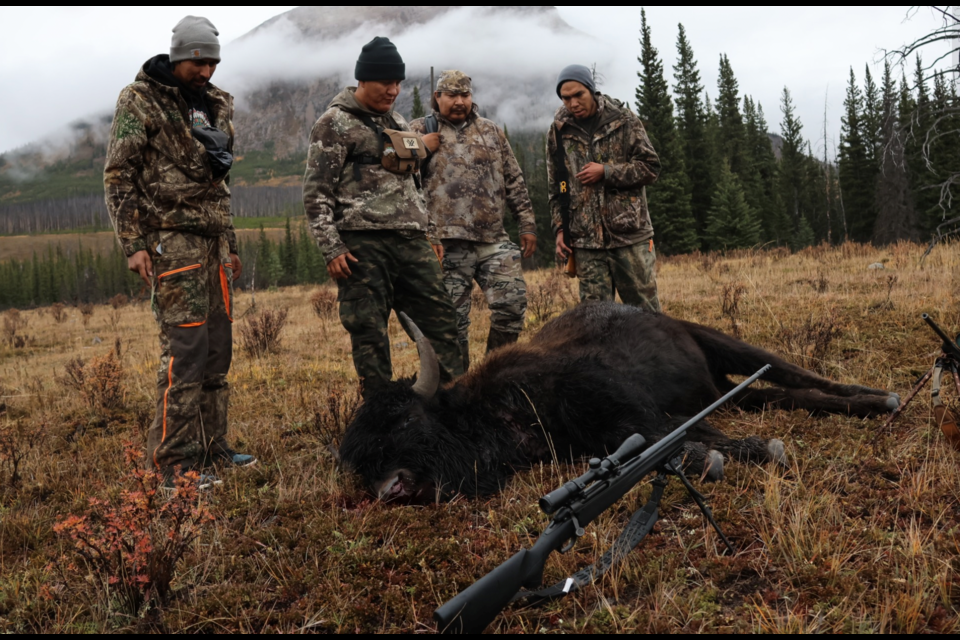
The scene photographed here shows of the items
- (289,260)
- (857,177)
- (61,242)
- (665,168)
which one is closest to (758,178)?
(857,177)

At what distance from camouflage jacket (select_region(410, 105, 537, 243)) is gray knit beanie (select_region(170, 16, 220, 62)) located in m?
2.20

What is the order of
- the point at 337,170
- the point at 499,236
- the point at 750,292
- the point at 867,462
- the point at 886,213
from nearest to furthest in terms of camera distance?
the point at 867,462
the point at 337,170
the point at 499,236
the point at 750,292
the point at 886,213

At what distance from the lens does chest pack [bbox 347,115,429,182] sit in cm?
465

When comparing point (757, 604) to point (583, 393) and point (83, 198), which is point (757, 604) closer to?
point (583, 393)

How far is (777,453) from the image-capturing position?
3385 mm

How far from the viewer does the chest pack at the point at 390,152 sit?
15.3 feet

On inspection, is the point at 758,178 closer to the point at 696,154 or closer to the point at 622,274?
the point at 696,154

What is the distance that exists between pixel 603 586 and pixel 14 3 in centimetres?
423

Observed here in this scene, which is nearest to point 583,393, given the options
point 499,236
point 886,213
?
point 499,236

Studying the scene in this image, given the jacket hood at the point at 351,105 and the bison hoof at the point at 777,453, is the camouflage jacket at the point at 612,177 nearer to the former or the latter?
the jacket hood at the point at 351,105

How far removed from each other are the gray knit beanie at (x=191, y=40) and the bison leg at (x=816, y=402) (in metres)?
4.51

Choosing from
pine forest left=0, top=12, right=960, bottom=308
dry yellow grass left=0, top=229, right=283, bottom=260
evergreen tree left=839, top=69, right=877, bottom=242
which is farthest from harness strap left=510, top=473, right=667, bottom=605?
dry yellow grass left=0, top=229, right=283, bottom=260

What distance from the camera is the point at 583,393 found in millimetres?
3797

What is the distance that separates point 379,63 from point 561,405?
2.83 metres
